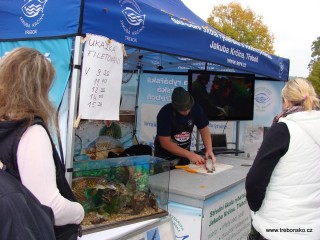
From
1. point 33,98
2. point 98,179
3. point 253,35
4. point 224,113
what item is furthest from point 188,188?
point 253,35

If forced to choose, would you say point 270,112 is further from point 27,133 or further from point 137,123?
point 27,133

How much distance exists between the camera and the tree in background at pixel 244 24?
21938 millimetres

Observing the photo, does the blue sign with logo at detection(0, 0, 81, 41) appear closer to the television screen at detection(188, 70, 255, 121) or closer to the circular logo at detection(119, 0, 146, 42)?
the circular logo at detection(119, 0, 146, 42)

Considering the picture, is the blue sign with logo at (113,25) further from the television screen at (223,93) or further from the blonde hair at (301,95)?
the television screen at (223,93)

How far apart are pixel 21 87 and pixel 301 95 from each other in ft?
5.12

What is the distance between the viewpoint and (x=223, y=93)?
16.7 feet

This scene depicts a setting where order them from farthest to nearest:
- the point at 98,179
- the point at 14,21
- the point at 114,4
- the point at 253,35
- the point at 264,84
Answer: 1. the point at 253,35
2. the point at 264,84
3. the point at 14,21
4. the point at 114,4
5. the point at 98,179

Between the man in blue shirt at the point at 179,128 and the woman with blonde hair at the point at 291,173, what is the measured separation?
1284 millimetres

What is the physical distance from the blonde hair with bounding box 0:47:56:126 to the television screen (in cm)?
347

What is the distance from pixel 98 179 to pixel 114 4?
Result: 114 cm

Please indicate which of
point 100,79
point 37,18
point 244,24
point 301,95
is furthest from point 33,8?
point 244,24

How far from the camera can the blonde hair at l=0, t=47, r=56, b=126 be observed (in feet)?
4.17

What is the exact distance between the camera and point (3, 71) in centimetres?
128

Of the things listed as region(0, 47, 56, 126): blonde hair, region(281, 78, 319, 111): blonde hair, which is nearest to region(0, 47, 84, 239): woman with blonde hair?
region(0, 47, 56, 126): blonde hair
